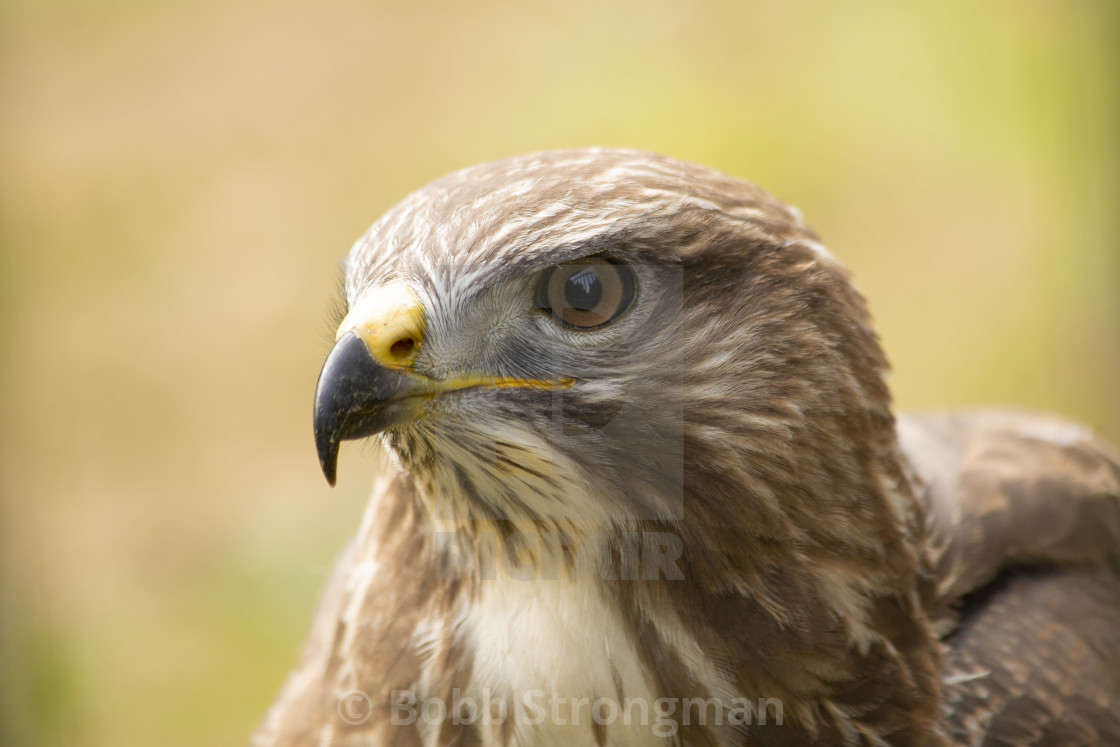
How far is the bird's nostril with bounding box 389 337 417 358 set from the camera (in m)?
2.19

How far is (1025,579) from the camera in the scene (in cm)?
300

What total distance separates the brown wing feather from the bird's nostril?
1.44 metres

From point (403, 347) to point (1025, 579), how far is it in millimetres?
1784

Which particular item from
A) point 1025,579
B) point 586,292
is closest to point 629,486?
point 586,292

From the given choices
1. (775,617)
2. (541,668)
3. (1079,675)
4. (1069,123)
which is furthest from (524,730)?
(1069,123)

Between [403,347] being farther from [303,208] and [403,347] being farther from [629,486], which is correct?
[303,208]

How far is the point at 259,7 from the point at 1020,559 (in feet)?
27.5

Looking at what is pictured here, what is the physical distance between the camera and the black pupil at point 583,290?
90.4 inches

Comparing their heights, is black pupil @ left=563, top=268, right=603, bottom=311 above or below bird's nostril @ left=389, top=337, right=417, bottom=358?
above

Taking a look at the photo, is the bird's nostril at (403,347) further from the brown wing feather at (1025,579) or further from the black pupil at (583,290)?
the brown wing feather at (1025,579)

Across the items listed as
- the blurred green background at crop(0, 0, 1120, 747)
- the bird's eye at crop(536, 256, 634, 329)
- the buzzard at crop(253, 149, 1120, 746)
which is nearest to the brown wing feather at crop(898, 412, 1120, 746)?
the buzzard at crop(253, 149, 1120, 746)

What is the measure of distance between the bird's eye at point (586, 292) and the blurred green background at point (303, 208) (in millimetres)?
2732

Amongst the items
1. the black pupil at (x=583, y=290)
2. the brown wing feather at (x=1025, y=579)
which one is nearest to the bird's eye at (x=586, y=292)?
the black pupil at (x=583, y=290)

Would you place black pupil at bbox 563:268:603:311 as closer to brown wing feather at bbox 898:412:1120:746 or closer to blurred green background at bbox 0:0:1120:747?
brown wing feather at bbox 898:412:1120:746
